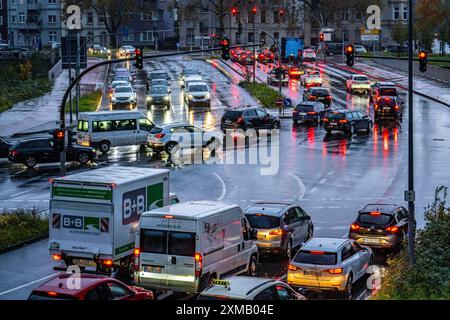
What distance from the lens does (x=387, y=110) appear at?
6091 cm

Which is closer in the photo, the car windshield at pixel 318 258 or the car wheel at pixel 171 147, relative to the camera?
the car windshield at pixel 318 258

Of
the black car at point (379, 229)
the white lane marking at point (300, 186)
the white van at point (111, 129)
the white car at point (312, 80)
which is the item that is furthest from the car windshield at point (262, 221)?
the white car at point (312, 80)

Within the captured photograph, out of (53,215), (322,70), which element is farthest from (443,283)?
(322,70)

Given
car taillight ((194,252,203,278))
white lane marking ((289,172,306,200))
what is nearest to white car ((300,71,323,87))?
white lane marking ((289,172,306,200))

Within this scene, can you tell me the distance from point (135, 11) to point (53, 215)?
11504 centimetres

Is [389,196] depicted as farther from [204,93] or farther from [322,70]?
[322,70]

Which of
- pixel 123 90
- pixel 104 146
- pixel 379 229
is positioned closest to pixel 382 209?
pixel 379 229

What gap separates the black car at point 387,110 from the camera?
6091cm

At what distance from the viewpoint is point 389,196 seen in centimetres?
3447

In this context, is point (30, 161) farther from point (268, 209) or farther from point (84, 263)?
point (84, 263)

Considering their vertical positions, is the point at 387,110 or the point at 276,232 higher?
the point at 387,110

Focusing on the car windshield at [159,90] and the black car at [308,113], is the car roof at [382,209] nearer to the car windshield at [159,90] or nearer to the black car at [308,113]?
the black car at [308,113]

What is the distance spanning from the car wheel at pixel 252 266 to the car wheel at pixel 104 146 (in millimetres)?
25439

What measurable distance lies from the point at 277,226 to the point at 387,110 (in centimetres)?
3689
